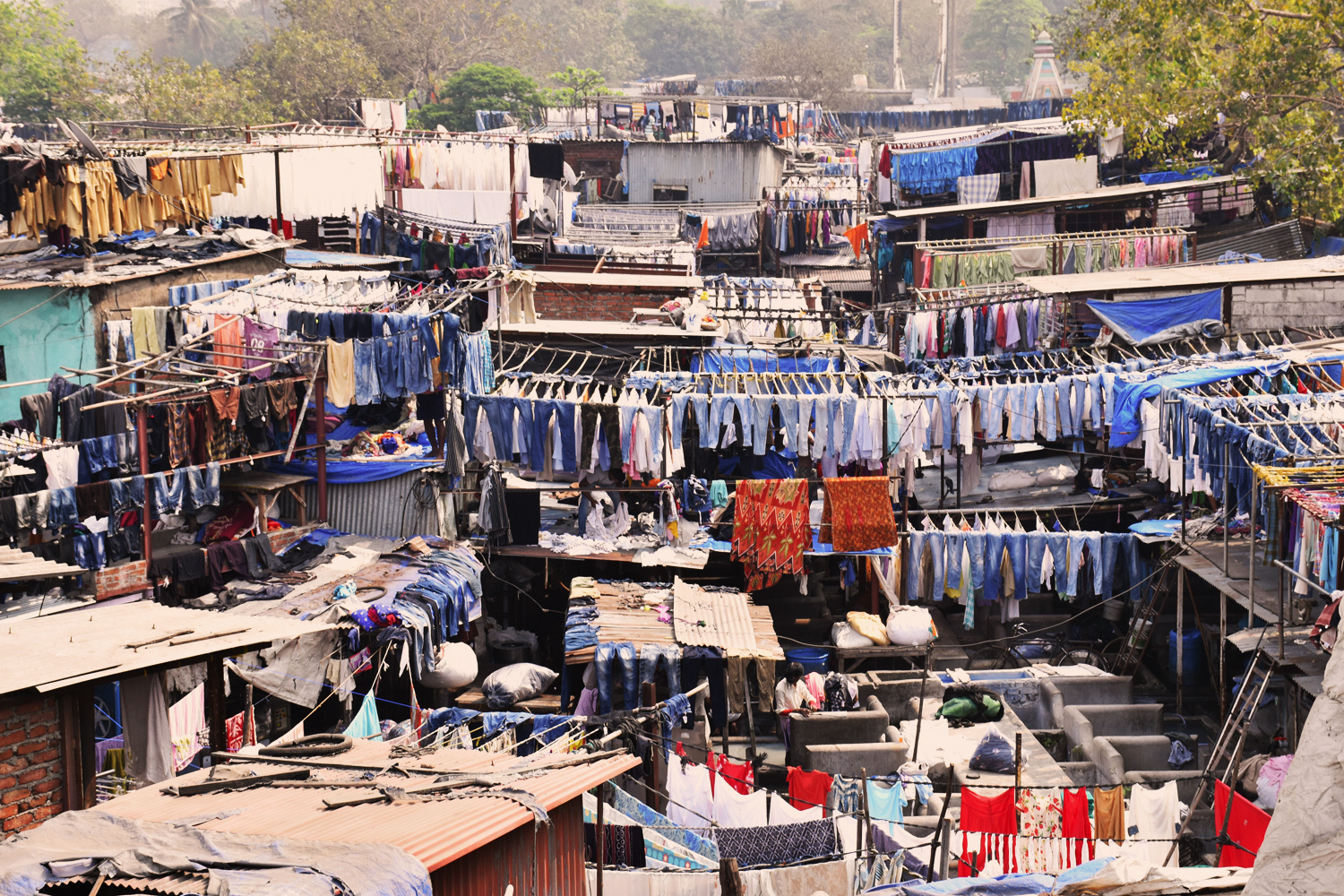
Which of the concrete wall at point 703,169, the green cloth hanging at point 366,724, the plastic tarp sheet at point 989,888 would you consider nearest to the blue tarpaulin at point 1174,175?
the concrete wall at point 703,169

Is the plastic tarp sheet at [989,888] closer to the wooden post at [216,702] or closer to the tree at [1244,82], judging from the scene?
the wooden post at [216,702]

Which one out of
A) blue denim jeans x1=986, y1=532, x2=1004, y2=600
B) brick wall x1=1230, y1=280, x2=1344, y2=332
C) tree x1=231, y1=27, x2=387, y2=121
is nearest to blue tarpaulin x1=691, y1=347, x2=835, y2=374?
blue denim jeans x1=986, y1=532, x2=1004, y2=600

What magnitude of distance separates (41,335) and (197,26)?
86545 mm

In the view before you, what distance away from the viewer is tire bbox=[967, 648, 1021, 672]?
20797 mm

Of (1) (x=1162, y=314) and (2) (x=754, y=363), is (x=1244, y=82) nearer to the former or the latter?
(1) (x=1162, y=314)

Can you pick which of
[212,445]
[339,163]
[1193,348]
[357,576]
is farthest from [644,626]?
[339,163]

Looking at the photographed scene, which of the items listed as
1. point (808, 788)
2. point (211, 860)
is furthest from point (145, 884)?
point (808, 788)

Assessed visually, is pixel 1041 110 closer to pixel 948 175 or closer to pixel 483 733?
pixel 948 175

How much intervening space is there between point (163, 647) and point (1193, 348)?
19.2 meters

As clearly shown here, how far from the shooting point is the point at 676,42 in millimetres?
104750

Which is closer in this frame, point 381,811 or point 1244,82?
point 381,811

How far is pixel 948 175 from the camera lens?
40.8 metres

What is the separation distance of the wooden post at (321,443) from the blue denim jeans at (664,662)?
651 cm

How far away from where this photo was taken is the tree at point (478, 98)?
207 feet
